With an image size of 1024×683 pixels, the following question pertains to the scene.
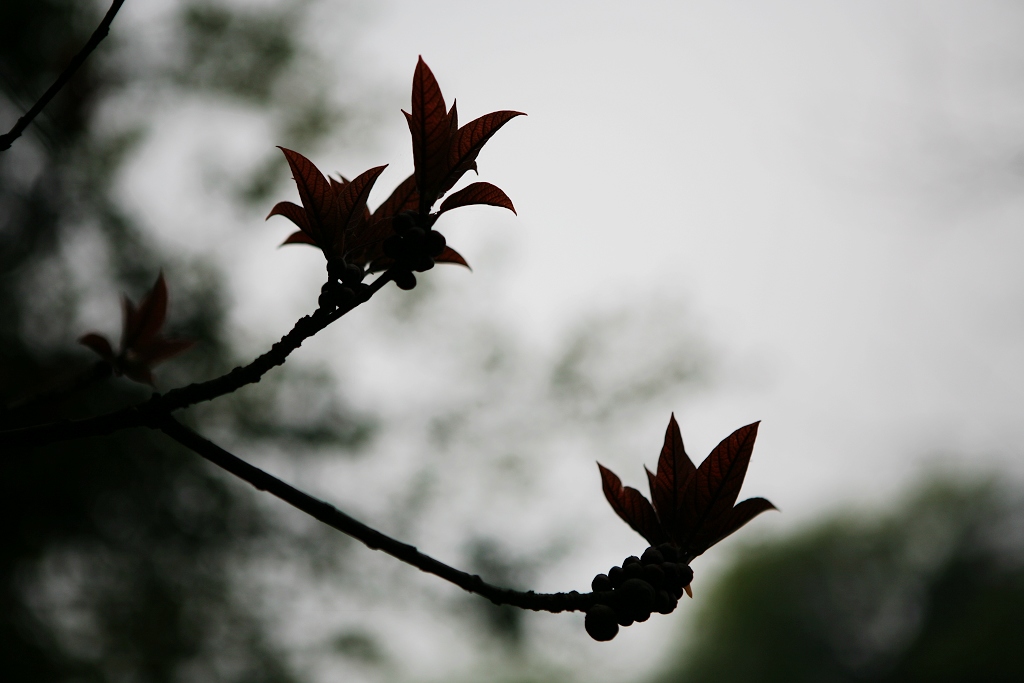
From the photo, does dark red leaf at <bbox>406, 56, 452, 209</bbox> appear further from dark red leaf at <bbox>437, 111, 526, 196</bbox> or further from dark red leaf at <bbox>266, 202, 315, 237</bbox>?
dark red leaf at <bbox>266, 202, 315, 237</bbox>

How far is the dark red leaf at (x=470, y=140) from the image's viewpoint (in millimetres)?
888

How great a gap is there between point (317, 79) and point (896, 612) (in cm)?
1491

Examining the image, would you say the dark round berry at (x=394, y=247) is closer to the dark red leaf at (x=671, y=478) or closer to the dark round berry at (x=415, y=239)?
the dark round berry at (x=415, y=239)

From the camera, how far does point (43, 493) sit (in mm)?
3721

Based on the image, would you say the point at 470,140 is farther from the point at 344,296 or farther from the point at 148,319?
the point at 148,319

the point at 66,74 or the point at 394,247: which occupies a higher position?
the point at 66,74

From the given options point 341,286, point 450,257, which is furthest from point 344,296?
point 450,257

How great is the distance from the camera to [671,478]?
99 cm

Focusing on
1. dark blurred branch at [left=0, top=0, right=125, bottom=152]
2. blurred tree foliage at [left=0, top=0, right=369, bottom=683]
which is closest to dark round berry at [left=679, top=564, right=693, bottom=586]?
dark blurred branch at [left=0, top=0, right=125, bottom=152]

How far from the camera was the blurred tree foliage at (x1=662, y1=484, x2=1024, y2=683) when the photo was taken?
12367mm

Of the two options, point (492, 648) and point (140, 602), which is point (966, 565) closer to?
point (492, 648)

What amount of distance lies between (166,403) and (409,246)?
36cm

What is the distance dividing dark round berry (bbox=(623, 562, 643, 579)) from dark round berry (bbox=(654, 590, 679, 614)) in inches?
1.3

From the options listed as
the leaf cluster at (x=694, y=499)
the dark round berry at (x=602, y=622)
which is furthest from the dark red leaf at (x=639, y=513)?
the dark round berry at (x=602, y=622)
